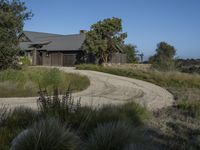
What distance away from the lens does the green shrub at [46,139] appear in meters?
4.80

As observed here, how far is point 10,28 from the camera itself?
852 inches

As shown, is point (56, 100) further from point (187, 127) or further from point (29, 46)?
point (29, 46)

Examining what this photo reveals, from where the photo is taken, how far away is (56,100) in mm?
6824

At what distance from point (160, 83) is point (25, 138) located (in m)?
20.3

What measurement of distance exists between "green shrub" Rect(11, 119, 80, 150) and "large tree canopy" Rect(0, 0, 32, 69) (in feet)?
55.2

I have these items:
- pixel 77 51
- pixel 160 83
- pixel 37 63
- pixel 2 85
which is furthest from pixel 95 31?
pixel 2 85

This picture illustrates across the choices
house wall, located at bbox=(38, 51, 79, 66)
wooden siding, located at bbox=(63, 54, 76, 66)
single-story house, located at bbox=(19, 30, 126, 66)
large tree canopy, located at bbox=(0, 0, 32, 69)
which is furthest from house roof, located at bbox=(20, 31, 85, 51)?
large tree canopy, located at bbox=(0, 0, 32, 69)

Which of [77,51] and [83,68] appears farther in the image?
[77,51]

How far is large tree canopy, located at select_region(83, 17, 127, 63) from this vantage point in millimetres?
41500

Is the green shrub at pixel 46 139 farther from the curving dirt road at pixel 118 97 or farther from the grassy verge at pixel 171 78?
the grassy verge at pixel 171 78

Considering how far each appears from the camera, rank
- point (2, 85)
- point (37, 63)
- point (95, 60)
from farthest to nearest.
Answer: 1. point (37, 63)
2. point (95, 60)
3. point (2, 85)

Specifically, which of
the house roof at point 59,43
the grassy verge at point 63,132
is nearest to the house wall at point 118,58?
the house roof at point 59,43

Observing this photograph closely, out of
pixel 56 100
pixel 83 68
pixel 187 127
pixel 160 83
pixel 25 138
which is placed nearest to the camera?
pixel 25 138

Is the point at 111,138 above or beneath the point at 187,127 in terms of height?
above
